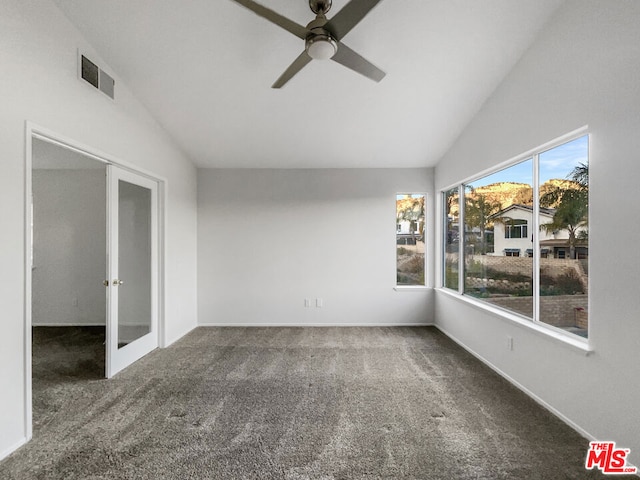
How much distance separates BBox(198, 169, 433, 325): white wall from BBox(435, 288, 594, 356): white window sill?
5.26 feet

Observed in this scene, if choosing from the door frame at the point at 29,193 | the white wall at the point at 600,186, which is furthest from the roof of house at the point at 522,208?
the door frame at the point at 29,193

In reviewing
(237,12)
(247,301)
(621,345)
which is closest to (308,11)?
(237,12)

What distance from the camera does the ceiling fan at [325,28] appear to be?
1608 millimetres

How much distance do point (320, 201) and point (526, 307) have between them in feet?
10.00

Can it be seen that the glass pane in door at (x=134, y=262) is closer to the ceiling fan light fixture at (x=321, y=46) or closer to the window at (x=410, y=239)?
the ceiling fan light fixture at (x=321, y=46)

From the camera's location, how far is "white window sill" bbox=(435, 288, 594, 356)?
7.04ft

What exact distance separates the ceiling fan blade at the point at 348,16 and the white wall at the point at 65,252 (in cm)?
474

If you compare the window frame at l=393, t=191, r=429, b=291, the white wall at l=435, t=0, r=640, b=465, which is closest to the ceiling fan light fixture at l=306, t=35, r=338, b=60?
the white wall at l=435, t=0, r=640, b=465

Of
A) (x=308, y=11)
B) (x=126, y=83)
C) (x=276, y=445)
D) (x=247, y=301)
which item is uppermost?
(x=308, y=11)

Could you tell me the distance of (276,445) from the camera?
2008 mm

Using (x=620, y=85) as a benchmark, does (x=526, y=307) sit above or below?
below

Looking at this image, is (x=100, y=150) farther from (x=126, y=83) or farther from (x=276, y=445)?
(x=276, y=445)

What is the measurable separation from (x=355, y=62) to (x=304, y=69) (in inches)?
40.3

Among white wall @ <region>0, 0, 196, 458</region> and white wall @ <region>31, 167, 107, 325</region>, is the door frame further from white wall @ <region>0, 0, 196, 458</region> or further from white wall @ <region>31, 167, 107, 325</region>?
white wall @ <region>31, 167, 107, 325</region>
